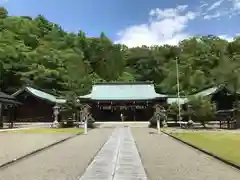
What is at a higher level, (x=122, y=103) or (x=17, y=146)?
(x=122, y=103)

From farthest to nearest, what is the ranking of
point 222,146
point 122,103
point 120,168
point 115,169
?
point 122,103, point 222,146, point 120,168, point 115,169

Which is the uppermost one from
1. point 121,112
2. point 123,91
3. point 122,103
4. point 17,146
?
point 123,91

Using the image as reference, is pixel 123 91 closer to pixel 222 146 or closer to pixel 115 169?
pixel 222 146

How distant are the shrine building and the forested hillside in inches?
202

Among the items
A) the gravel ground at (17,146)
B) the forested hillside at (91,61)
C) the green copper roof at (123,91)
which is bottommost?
the gravel ground at (17,146)

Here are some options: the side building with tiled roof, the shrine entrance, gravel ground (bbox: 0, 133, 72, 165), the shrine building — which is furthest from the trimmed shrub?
the side building with tiled roof

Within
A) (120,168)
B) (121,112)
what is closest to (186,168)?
(120,168)

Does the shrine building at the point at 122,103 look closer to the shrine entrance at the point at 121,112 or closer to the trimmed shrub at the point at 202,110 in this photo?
the shrine entrance at the point at 121,112

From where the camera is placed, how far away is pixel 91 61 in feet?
280

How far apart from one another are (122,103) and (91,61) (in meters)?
33.3

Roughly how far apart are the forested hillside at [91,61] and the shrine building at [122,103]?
202 inches

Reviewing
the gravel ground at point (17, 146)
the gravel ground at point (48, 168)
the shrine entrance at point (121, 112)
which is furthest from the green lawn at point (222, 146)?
the shrine entrance at point (121, 112)

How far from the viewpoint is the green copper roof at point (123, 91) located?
54216 mm

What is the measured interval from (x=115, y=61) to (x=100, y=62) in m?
3.90
